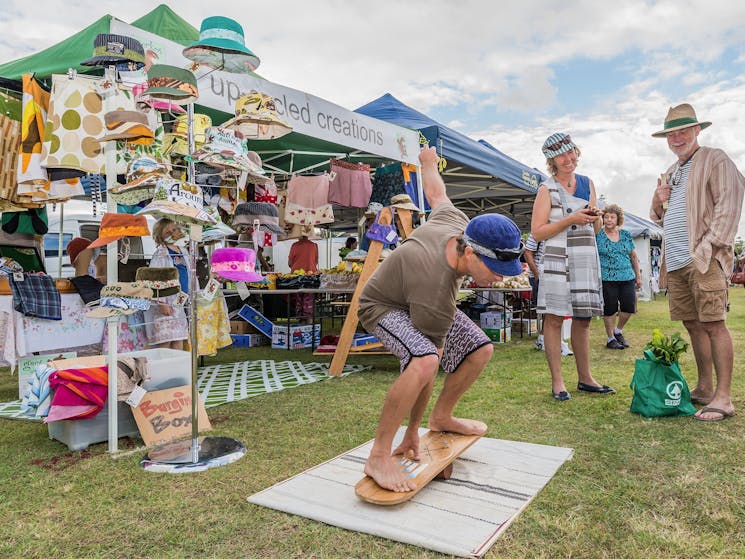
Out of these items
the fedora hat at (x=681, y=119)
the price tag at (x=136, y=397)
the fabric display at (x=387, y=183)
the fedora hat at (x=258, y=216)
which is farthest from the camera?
the fabric display at (x=387, y=183)

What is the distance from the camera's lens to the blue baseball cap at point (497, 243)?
2.09m

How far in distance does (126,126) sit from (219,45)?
65cm

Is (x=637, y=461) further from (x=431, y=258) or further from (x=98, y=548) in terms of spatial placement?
(x=98, y=548)

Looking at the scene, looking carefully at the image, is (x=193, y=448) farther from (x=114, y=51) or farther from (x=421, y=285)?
(x=114, y=51)

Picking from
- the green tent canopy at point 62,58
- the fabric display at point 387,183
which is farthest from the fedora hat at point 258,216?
the green tent canopy at point 62,58

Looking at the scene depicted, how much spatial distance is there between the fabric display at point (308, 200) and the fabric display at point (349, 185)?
325 mm

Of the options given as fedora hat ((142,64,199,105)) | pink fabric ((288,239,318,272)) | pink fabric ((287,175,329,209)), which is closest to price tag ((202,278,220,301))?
fedora hat ((142,64,199,105))

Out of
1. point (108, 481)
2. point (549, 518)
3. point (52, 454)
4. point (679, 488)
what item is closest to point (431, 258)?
point (549, 518)

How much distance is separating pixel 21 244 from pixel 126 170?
2.29 meters

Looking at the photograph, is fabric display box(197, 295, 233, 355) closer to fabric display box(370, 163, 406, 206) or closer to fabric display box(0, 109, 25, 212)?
fabric display box(0, 109, 25, 212)

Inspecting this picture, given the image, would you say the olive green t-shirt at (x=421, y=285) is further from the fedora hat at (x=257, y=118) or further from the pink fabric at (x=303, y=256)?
the pink fabric at (x=303, y=256)

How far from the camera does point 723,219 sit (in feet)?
10.3

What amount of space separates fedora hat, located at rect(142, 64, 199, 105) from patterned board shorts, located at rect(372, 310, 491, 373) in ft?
5.04

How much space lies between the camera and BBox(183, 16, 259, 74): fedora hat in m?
2.91
